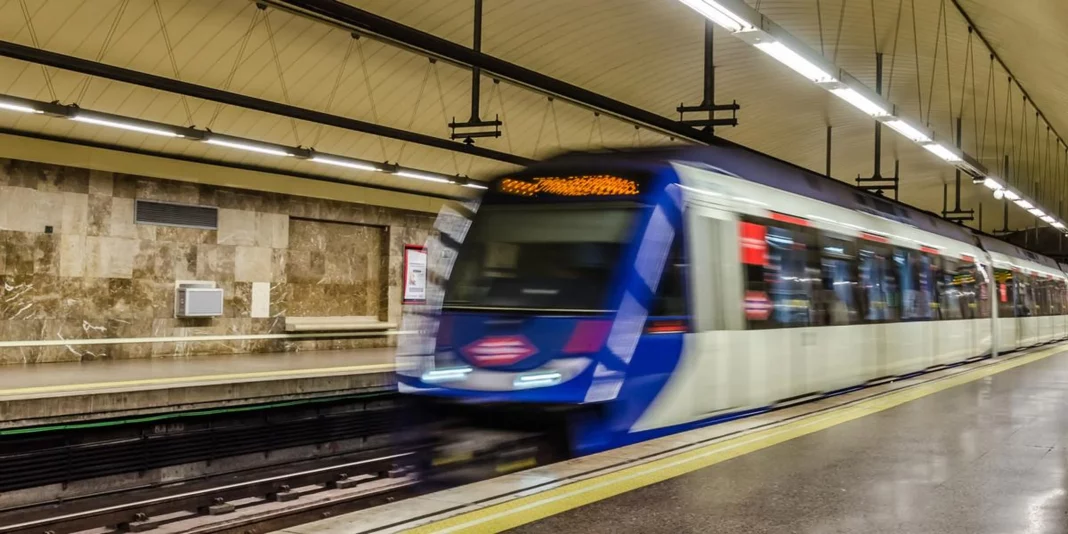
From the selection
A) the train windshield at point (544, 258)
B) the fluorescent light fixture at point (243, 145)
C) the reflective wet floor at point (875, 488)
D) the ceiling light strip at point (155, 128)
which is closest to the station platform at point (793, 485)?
the reflective wet floor at point (875, 488)

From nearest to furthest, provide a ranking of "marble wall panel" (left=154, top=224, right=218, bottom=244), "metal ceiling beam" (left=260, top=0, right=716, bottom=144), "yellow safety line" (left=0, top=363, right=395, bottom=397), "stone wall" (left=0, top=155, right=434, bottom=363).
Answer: "metal ceiling beam" (left=260, top=0, right=716, bottom=144) < "yellow safety line" (left=0, top=363, right=395, bottom=397) < "stone wall" (left=0, top=155, right=434, bottom=363) < "marble wall panel" (left=154, top=224, right=218, bottom=244)

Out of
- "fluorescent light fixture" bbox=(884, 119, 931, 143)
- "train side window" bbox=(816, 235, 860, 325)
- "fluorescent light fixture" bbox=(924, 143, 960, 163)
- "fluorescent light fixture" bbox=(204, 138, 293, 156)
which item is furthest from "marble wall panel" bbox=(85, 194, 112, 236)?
"fluorescent light fixture" bbox=(924, 143, 960, 163)

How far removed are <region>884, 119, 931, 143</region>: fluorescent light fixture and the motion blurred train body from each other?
297 cm

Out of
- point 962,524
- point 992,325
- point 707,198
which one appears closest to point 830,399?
point 707,198

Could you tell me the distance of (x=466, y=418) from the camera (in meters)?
6.87

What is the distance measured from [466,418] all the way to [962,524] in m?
3.66

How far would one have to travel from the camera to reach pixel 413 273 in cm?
2089

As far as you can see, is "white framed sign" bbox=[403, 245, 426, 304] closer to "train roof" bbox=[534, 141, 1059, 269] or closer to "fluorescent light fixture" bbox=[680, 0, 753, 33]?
"train roof" bbox=[534, 141, 1059, 269]

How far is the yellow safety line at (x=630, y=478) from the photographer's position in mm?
4270

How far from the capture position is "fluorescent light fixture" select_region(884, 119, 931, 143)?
12.2 meters

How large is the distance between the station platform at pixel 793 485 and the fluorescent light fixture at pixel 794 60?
3501 mm

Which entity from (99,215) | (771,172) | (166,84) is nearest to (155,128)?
(166,84)

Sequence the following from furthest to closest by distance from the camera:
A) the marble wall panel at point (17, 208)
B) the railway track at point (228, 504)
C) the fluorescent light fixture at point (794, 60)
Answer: the marble wall panel at point (17, 208)
the fluorescent light fixture at point (794, 60)
the railway track at point (228, 504)

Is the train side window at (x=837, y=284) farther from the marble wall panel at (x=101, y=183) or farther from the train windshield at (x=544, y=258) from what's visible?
the marble wall panel at (x=101, y=183)
